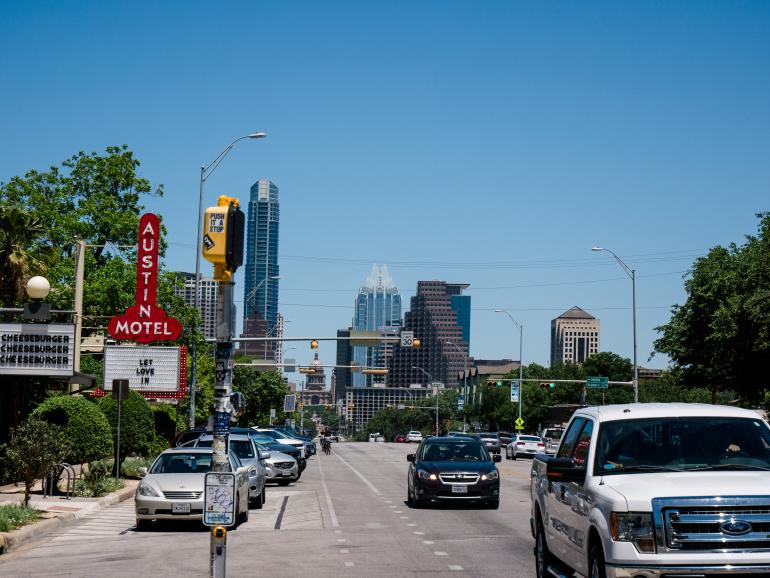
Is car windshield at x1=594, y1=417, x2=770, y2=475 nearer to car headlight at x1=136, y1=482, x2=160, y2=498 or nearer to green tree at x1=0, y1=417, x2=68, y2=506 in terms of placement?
car headlight at x1=136, y1=482, x2=160, y2=498

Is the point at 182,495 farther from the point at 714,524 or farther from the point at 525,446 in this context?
the point at 525,446

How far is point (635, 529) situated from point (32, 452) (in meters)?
14.9

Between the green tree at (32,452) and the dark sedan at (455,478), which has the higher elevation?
the green tree at (32,452)

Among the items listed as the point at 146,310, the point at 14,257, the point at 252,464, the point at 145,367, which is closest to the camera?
the point at 252,464

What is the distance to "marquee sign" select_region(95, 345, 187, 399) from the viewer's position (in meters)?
40.2

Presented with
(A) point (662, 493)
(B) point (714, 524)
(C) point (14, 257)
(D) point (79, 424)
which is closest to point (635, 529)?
(A) point (662, 493)

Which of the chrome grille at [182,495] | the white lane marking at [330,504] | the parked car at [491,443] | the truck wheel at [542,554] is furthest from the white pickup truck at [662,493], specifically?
the parked car at [491,443]

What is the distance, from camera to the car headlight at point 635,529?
27.6 ft

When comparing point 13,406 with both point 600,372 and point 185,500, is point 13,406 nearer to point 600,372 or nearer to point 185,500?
point 185,500

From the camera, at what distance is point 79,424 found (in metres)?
30.6

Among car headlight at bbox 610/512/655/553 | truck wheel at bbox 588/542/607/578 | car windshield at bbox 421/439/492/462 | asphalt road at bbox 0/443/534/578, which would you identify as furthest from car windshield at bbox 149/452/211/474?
car headlight at bbox 610/512/655/553

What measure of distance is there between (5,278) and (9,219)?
1.77 m

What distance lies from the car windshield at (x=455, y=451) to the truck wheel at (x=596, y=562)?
16208mm

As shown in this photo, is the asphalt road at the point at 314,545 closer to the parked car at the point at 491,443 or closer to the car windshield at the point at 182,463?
the car windshield at the point at 182,463
